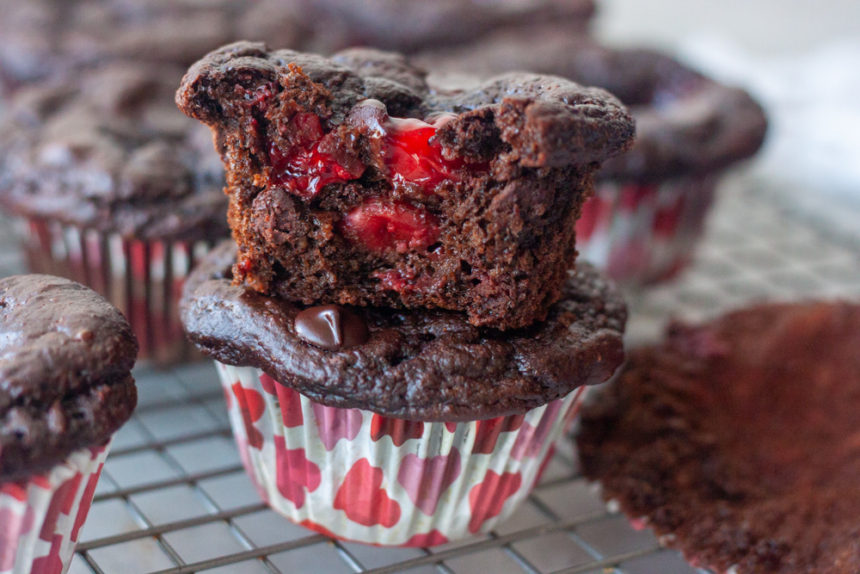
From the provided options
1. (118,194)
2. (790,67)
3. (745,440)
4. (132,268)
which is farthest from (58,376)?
(790,67)

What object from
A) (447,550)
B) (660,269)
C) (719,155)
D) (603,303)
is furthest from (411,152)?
(660,269)

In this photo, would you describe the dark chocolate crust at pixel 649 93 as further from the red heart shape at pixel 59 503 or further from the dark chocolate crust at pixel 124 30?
the red heart shape at pixel 59 503

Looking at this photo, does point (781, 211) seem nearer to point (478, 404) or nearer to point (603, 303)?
point (603, 303)

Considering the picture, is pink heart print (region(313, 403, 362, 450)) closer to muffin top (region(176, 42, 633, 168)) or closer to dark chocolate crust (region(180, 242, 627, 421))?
dark chocolate crust (region(180, 242, 627, 421))

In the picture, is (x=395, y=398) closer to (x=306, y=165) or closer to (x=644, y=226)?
(x=306, y=165)

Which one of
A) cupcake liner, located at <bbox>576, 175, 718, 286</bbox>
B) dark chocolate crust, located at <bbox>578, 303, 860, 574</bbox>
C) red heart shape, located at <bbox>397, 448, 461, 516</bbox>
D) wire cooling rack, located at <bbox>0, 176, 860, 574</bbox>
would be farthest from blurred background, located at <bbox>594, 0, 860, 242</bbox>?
red heart shape, located at <bbox>397, 448, 461, 516</bbox>
